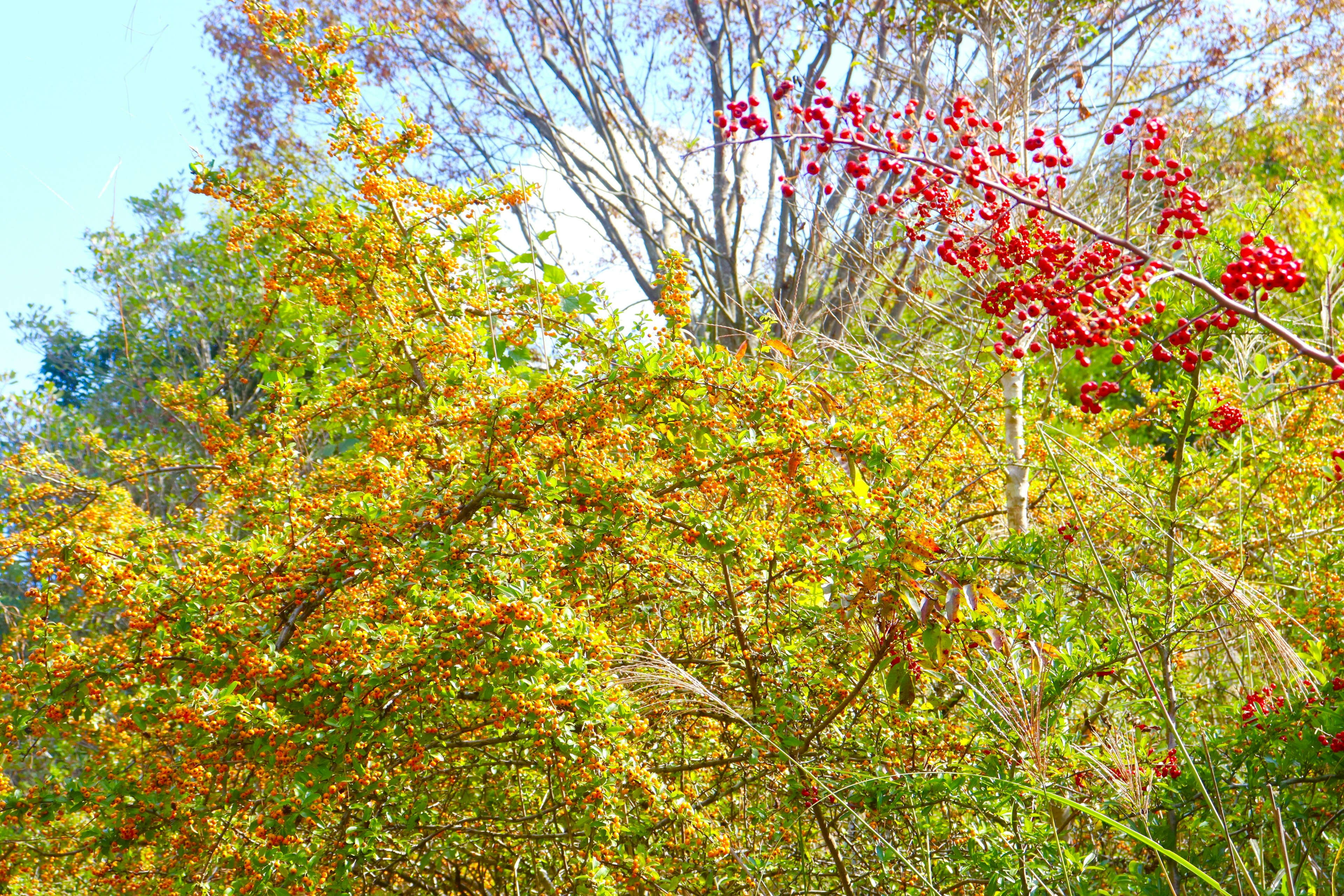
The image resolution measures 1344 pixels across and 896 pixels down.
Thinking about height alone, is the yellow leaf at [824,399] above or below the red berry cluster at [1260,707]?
above

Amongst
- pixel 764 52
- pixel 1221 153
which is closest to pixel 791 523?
pixel 764 52

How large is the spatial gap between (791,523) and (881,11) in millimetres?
4698

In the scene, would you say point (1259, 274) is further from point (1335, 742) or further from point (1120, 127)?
point (1335, 742)

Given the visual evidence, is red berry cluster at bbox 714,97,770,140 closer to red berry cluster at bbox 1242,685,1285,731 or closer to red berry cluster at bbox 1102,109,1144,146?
red berry cluster at bbox 1102,109,1144,146

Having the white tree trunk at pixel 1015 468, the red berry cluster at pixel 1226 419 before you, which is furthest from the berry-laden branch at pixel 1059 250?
the white tree trunk at pixel 1015 468

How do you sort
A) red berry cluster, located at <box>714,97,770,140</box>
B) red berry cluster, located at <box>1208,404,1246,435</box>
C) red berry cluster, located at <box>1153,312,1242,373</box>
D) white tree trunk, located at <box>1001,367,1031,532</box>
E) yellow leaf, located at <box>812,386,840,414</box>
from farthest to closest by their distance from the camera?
white tree trunk, located at <box>1001,367,1031,532</box>
red berry cluster, located at <box>1208,404,1246,435</box>
yellow leaf, located at <box>812,386,840,414</box>
red berry cluster, located at <box>714,97,770,140</box>
red berry cluster, located at <box>1153,312,1242,373</box>

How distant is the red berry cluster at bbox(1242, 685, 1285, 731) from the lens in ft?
6.63

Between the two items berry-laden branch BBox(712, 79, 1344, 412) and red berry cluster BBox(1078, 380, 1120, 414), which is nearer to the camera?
berry-laden branch BBox(712, 79, 1344, 412)

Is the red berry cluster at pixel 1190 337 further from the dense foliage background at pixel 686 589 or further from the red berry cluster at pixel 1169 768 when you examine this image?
the red berry cluster at pixel 1169 768

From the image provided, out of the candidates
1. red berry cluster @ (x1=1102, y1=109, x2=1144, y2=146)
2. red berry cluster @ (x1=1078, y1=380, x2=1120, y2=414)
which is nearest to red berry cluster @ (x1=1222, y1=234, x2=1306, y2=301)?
red berry cluster @ (x1=1078, y1=380, x2=1120, y2=414)

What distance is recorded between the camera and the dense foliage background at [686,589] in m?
1.85

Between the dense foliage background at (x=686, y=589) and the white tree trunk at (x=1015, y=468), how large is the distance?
1.3 inches

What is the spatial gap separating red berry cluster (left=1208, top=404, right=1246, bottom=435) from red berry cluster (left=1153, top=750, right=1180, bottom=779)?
0.87 metres

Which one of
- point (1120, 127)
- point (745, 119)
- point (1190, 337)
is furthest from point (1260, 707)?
point (745, 119)
